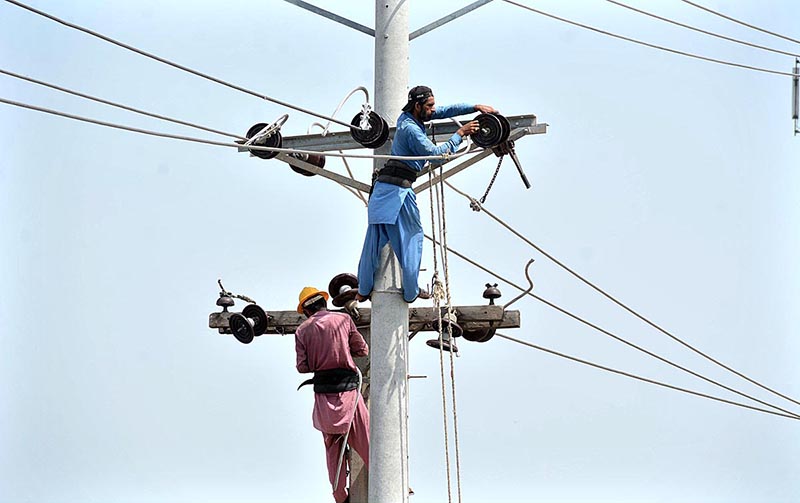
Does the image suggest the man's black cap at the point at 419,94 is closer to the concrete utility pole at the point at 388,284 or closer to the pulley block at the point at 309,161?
the concrete utility pole at the point at 388,284

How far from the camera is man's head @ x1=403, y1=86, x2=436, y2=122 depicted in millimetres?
9766

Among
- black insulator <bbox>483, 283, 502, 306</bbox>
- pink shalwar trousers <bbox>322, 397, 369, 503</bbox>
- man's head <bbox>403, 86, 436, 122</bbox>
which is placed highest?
man's head <bbox>403, 86, 436, 122</bbox>

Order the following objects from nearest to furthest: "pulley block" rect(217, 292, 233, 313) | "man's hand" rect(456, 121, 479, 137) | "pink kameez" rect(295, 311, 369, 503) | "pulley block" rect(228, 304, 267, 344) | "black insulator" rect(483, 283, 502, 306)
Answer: "man's hand" rect(456, 121, 479, 137)
"pink kameez" rect(295, 311, 369, 503)
"black insulator" rect(483, 283, 502, 306)
"pulley block" rect(228, 304, 267, 344)
"pulley block" rect(217, 292, 233, 313)

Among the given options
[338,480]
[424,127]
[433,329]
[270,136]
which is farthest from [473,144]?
[338,480]

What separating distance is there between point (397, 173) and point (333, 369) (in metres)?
1.88

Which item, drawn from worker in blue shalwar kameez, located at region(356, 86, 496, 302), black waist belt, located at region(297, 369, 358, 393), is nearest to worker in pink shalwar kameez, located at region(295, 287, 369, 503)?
black waist belt, located at region(297, 369, 358, 393)

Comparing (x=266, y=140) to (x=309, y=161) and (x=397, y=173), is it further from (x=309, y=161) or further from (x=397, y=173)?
(x=397, y=173)

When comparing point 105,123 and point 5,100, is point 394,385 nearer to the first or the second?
point 105,123

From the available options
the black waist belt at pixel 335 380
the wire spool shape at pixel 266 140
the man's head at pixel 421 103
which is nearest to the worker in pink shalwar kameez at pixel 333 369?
the black waist belt at pixel 335 380

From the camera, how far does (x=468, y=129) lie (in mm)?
9609

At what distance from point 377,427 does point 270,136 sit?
215cm

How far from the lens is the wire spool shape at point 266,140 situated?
1023 centimetres

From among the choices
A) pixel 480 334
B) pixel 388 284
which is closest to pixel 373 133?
pixel 388 284

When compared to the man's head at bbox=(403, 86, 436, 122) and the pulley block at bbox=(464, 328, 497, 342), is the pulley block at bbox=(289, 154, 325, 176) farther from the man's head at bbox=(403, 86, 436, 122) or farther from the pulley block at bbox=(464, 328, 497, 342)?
the pulley block at bbox=(464, 328, 497, 342)
